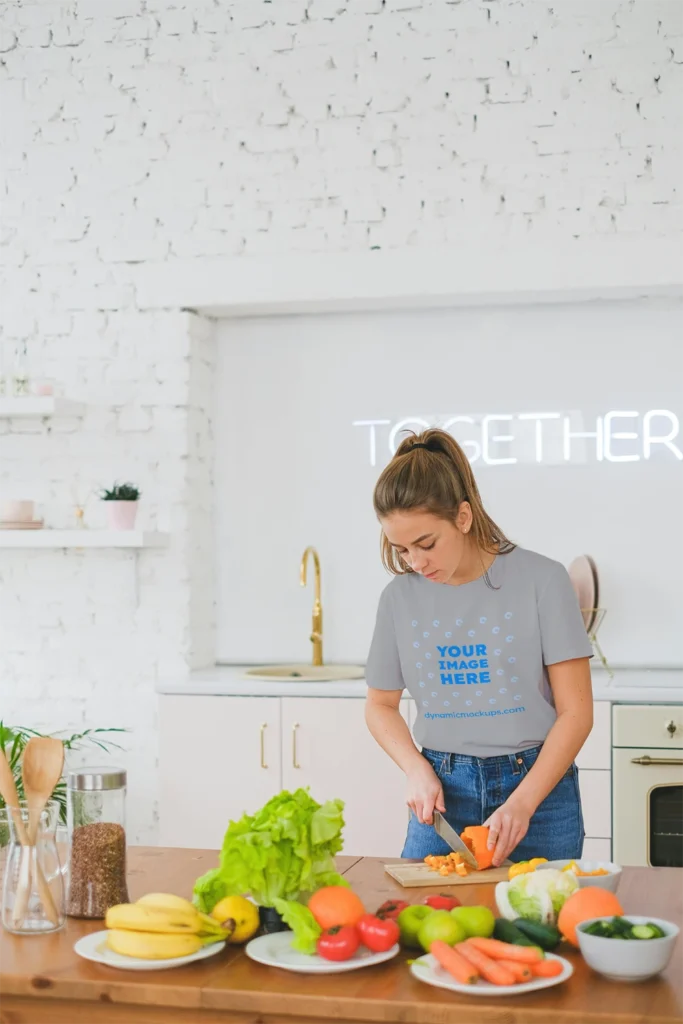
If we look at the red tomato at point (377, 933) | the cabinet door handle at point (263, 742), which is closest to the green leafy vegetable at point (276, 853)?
the red tomato at point (377, 933)

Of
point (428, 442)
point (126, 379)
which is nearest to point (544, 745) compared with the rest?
point (428, 442)

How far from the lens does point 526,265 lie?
424 centimetres

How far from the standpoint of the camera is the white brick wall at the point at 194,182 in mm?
4254

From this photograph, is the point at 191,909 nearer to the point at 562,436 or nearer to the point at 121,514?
the point at 121,514

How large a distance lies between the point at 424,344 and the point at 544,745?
2.48 meters

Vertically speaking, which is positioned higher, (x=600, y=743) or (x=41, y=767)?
(x=41, y=767)

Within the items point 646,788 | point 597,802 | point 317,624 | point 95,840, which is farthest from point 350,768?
point 95,840

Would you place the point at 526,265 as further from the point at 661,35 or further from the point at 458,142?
the point at 661,35

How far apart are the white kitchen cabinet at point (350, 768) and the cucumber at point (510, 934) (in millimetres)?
2207

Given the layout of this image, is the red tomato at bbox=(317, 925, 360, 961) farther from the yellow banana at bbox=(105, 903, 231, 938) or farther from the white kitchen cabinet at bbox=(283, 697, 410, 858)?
the white kitchen cabinet at bbox=(283, 697, 410, 858)

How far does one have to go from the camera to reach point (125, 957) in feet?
5.65

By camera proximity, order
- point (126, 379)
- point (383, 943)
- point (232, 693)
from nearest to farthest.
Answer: point (383, 943), point (232, 693), point (126, 379)

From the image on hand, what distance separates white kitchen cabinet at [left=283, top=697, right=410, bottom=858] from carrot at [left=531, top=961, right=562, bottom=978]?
2333 millimetres

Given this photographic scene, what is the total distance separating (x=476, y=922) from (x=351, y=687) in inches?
90.3
